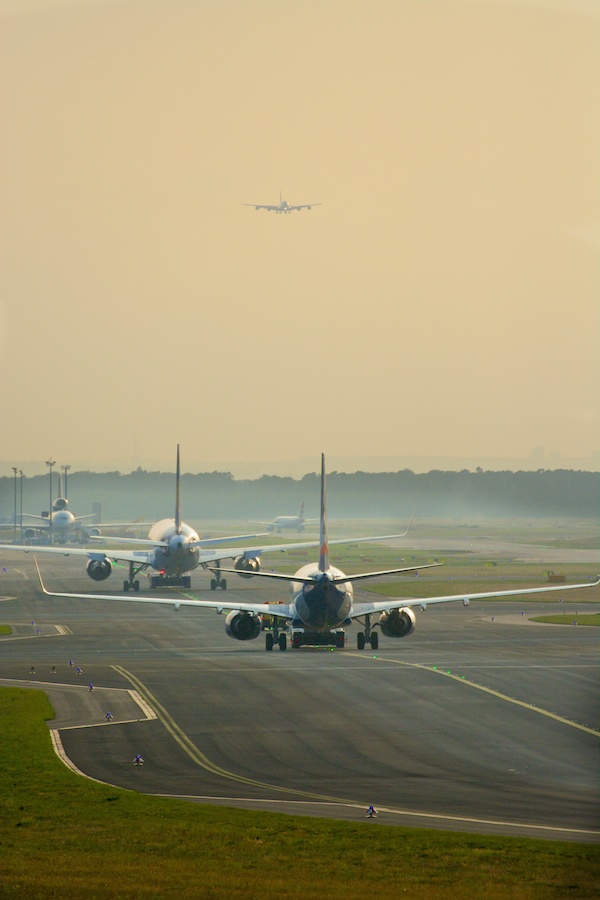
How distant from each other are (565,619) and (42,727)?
63870 mm

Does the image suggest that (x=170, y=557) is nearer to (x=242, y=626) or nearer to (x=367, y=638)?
(x=242, y=626)

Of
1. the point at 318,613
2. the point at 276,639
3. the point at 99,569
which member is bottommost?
the point at 276,639

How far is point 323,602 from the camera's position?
8381 centimetres

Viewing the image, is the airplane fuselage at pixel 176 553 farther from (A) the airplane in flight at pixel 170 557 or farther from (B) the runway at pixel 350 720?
(B) the runway at pixel 350 720

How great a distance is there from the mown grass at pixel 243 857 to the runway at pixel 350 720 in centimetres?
252

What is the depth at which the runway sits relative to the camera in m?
45.2

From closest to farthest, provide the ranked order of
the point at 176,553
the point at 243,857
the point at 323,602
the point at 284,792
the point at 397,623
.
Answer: the point at 243,857, the point at 284,792, the point at 323,602, the point at 397,623, the point at 176,553

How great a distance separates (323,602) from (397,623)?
342 inches

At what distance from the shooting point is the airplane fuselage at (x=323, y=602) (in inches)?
3285

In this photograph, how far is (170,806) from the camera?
43.4 meters

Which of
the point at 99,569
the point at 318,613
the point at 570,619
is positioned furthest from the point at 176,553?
the point at 318,613

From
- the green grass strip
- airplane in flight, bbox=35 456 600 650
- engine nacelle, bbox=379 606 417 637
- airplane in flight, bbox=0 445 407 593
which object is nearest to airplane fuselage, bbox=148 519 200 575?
airplane in flight, bbox=0 445 407 593

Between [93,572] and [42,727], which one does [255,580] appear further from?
[42,727]

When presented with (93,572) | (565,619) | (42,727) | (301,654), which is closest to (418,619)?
(565,619)
